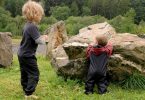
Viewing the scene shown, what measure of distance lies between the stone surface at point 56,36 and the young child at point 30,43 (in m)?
7.15

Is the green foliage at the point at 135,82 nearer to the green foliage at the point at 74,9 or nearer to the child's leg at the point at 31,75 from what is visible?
the child's leg at the point at 31,75

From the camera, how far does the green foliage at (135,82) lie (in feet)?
30.6

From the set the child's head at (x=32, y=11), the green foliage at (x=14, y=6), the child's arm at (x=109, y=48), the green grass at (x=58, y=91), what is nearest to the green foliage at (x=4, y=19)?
the green foliage at (x=14, y=6)

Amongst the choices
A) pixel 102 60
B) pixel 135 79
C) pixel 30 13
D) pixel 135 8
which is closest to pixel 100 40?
pixel 102 60

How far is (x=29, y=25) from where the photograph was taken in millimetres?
8188

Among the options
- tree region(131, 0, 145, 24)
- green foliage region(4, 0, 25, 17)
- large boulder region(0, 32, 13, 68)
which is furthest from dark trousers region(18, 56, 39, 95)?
green foliage region(4, 0, 25, 17)

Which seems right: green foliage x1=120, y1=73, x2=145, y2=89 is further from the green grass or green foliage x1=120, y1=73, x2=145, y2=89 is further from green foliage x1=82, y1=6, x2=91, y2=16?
green foliage x1=82, y1=6, x2=91, y2=16

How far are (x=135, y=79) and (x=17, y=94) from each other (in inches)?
102

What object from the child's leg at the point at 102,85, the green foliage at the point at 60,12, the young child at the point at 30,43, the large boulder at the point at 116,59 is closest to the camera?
the young child at the point at 30,43

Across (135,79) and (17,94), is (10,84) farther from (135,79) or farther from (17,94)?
(135,79)

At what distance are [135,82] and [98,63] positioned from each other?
968 mm

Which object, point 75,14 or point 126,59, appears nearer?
point 126,59

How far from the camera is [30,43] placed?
827cm

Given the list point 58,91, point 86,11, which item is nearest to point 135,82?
point 58,91
